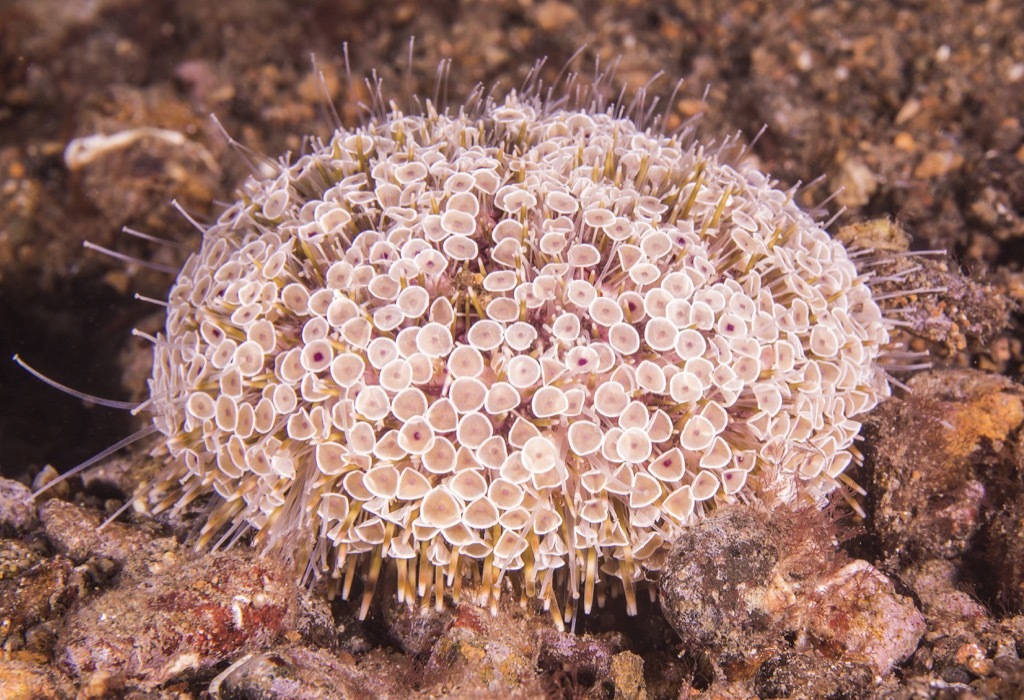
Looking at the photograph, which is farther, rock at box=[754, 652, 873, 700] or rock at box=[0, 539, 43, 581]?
rock at box=[0, 539, 43, 581]

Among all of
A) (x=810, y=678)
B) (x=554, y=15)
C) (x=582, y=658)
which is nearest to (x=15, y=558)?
(x=582, y=658)

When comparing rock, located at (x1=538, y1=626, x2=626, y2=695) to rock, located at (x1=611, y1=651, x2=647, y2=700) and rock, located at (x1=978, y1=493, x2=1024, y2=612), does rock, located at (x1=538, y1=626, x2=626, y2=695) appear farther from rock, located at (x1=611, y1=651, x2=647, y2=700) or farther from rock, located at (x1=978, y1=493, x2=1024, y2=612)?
rock, located at (x1=978, y1=493, x2=1024, y2=612)

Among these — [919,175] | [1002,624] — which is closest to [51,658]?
[1002,624]

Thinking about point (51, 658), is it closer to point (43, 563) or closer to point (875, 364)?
point (43, 563)

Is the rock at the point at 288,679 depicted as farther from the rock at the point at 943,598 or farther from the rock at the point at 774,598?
the rock at the point at 943,598

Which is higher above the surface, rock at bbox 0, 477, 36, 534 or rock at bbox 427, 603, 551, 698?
rock at bbox 0, 477, 36, 534

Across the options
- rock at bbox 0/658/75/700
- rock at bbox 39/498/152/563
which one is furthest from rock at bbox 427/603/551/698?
rock at bbox 39/498/152/563

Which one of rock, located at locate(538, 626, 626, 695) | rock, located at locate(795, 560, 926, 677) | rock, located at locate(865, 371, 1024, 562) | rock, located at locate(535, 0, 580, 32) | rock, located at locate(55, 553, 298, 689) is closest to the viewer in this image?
rock, located at locate(55, 553, 298, 689)
